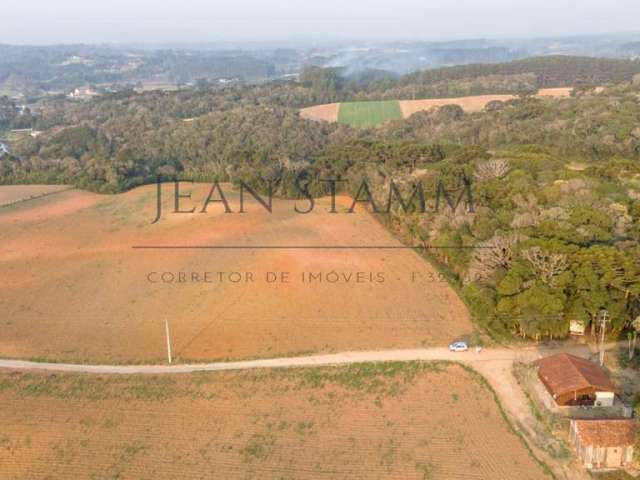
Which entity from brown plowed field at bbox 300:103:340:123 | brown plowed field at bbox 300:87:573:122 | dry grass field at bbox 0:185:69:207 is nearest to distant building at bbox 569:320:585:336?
dry grass field at bbox 0:185:69:207

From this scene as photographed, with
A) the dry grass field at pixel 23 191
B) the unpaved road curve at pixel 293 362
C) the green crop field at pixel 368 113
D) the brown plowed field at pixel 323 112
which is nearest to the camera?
the unpaved road curve at pixel 293 362

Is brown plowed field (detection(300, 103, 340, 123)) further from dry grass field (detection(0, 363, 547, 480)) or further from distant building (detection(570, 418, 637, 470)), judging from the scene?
distant building (detection(570, 418, 637, 470))

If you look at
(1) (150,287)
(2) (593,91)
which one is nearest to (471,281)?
(1) (150,287)

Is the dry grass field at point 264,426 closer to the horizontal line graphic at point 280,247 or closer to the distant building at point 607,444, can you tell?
the distant building at point 607,444

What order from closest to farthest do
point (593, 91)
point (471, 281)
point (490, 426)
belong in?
1. point (490, 426)
2. point (471, 281)
3. point (593, 91)

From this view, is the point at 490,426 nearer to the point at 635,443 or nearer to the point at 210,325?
the point at 635,443

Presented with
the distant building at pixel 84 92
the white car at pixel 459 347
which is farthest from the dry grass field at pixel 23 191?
the distant building at pixel 84 92

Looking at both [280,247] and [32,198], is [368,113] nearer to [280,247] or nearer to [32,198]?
[32,198]
